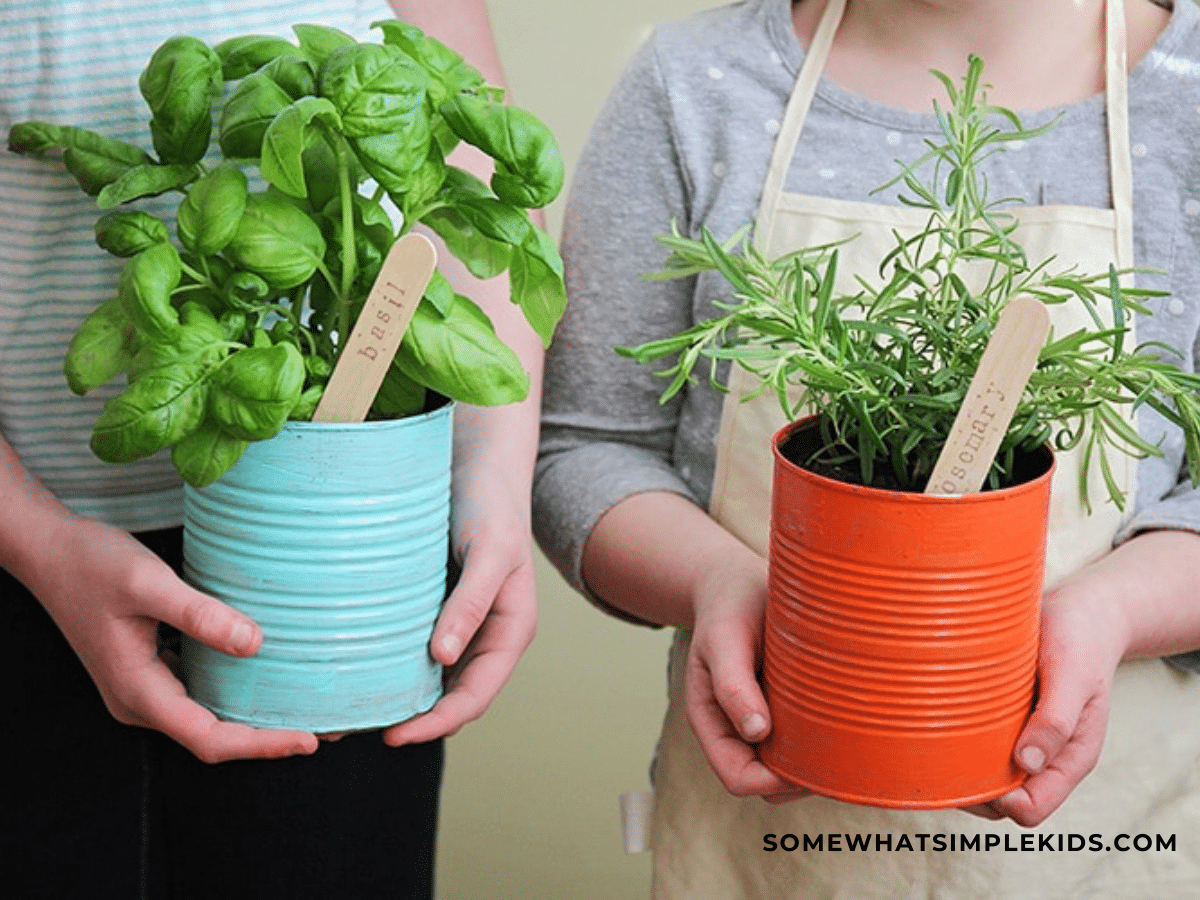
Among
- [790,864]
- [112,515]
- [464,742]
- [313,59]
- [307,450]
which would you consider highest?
[313,59]

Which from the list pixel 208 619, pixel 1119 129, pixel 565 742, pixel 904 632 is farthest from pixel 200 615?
pixel 565 742

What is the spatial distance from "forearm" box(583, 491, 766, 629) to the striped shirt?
28 centimetres

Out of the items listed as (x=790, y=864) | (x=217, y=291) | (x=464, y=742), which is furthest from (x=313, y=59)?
(x=464, y=742)

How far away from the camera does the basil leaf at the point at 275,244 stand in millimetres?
695

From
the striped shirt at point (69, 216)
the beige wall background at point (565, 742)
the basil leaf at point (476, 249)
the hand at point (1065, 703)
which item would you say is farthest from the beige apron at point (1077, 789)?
the beige wall background at point (565, 742)

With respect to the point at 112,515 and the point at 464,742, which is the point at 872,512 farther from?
the point at 464,742

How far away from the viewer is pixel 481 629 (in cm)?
85

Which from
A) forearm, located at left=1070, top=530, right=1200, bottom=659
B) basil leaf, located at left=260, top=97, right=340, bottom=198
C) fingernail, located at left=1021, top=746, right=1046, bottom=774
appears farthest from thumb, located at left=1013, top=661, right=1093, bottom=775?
basil leaf, located at left=260, top=97, right=340, bottom=198

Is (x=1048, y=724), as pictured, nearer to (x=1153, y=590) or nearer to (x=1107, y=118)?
(x=1153, y=590)

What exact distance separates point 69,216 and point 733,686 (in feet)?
1.42

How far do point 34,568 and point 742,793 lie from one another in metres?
0.38

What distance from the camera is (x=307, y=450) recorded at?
0.71 m

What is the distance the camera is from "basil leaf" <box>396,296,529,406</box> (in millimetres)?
729

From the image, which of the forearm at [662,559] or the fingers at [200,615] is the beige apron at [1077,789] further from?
the fingers at [200,615]
